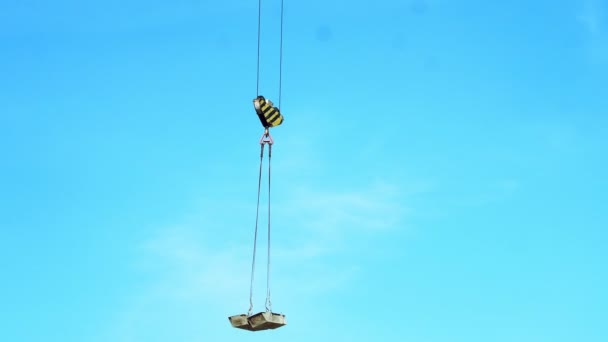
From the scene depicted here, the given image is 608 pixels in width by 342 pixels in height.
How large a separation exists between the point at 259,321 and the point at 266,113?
8.01 m

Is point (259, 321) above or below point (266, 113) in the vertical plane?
below

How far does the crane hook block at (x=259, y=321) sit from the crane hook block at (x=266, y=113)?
7.43 metres

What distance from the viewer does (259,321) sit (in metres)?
27.2

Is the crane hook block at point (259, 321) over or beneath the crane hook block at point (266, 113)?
beneath

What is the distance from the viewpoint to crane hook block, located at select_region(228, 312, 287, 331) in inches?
1065

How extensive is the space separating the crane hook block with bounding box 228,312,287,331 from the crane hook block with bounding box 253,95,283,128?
7.43 meters

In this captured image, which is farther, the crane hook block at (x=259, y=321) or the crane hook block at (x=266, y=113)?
the crane hook block at (x=266, y=113)

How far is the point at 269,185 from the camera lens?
104 feet

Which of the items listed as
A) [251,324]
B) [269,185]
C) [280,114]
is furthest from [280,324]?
[280,114]

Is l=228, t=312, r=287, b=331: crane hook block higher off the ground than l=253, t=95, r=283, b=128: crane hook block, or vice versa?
l=253, t=95, r=283, b=128: crane hook block

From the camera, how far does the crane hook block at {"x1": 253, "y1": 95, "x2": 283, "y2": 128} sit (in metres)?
32.1

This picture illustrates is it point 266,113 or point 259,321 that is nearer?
point 259,321

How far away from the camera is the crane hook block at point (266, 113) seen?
32.1 metres

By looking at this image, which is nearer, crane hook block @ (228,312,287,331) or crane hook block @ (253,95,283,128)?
crane hook block @ (228,312,287,331)
